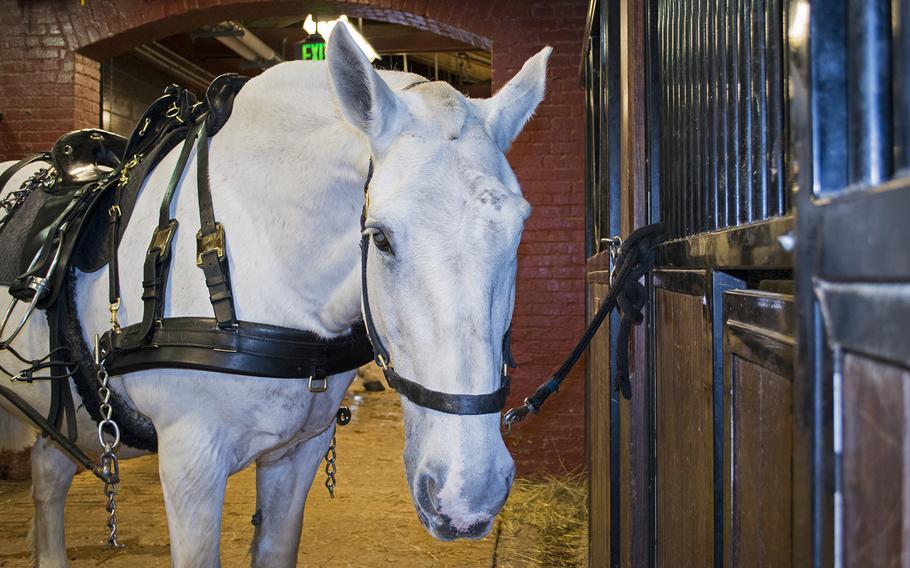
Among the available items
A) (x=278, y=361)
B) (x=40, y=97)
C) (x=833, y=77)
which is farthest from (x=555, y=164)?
(x=833, y=77)

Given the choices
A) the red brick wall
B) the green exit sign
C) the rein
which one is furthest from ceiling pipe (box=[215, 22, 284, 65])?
the rein

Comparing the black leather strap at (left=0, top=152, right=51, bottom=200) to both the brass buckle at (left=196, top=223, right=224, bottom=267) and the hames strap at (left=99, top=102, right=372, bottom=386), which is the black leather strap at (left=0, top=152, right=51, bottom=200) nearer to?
the hames strap at (left=99, top=102, right=372, bottom=386)

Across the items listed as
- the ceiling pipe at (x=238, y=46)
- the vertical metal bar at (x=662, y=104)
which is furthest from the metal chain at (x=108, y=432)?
the ceiling pipe at (x=238, y=46)

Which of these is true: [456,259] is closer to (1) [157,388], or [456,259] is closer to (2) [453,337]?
(2) [453,337]

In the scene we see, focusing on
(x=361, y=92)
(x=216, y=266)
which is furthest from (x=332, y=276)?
(x=361, y=92)

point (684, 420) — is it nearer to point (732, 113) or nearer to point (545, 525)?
point (732, 113)

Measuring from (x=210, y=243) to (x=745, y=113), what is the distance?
1341 millimetres

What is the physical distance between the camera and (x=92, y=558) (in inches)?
142

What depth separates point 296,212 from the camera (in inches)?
70.9

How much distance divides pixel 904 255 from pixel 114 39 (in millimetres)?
6288

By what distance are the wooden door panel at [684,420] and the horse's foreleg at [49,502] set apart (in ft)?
8.32

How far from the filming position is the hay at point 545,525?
3.74 metres

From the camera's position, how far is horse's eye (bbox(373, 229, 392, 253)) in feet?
4.71

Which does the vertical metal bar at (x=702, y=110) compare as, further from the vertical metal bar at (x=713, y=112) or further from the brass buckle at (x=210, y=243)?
the brass buckle at (x=210, y=243)
